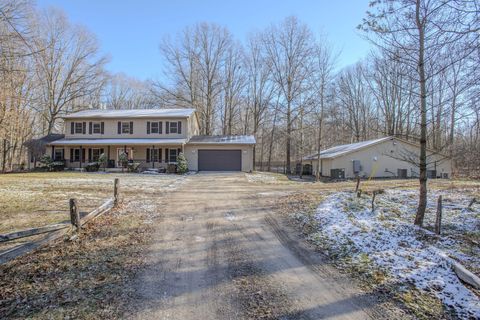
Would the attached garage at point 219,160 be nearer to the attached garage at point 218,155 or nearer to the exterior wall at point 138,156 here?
the attached garage at point 218,155

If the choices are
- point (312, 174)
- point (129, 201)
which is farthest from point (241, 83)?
point (129, 201)

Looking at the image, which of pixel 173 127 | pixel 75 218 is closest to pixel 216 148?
pixel 173 127

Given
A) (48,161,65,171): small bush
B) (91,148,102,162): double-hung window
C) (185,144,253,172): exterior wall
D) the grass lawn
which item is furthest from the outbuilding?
(48,161,65,171): small bush

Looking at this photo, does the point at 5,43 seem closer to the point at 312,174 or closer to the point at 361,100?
the point at 312,174

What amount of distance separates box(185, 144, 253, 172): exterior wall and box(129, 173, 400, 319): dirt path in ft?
63.4

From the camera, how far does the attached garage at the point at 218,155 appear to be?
27.4m

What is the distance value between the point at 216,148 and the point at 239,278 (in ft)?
76.6

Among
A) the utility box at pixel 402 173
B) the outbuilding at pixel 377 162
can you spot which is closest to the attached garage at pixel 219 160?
the outbuilding at pixel 377 162

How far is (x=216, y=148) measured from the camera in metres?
27.6

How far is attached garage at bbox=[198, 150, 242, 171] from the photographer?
90.4 ft

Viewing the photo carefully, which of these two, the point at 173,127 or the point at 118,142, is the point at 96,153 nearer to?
the point at 118,142

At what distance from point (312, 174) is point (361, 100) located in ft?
57.2

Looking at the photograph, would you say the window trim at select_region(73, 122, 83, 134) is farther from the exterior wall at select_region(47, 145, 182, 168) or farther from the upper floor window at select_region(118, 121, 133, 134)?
the upper floor window at select_region(118, 121, 133, 134)

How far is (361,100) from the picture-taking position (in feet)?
140
